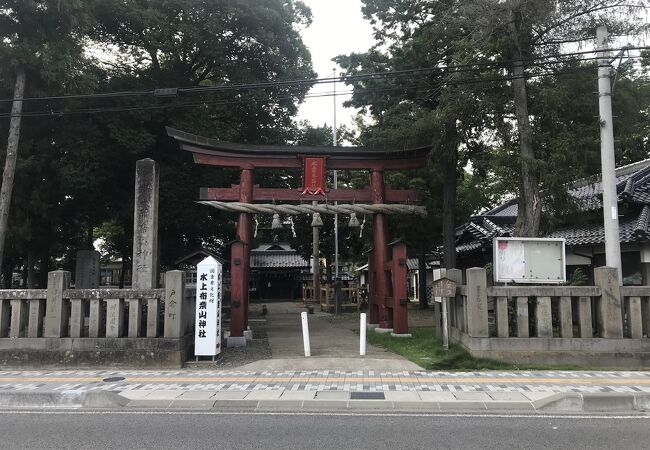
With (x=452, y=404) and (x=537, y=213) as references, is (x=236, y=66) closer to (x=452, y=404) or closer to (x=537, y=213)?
(x=537, y=213)

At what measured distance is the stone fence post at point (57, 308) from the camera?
11352mm

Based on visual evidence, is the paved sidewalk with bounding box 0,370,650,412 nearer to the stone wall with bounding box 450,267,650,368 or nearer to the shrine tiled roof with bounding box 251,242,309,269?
the stone wall with bounding box 450,267,650,368

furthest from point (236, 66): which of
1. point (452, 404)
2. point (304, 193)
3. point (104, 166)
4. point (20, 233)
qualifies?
point (452, 404)

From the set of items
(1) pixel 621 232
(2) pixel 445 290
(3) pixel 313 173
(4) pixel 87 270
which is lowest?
(2) pixel 445 290

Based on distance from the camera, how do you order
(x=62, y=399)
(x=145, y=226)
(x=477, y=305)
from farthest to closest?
(x=145, y=226)
(x=477, y=305)
(x=62, y=399)

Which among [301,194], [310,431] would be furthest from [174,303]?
[301,194]

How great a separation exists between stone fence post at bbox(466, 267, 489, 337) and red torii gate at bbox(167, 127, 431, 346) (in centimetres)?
358

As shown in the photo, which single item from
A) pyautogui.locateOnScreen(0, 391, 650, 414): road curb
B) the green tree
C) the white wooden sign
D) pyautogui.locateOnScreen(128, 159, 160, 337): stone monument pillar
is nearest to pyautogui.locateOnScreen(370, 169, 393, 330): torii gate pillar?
the white wooden sign

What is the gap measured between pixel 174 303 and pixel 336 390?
4.53m

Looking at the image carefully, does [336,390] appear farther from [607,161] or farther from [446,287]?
[607,161]

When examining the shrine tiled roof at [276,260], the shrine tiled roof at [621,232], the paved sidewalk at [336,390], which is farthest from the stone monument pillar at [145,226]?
the shrine tiled roof at [276,260]

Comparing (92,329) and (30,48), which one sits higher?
(30,48)

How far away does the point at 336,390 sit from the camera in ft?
28.9

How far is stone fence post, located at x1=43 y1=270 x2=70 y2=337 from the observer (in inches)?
447
